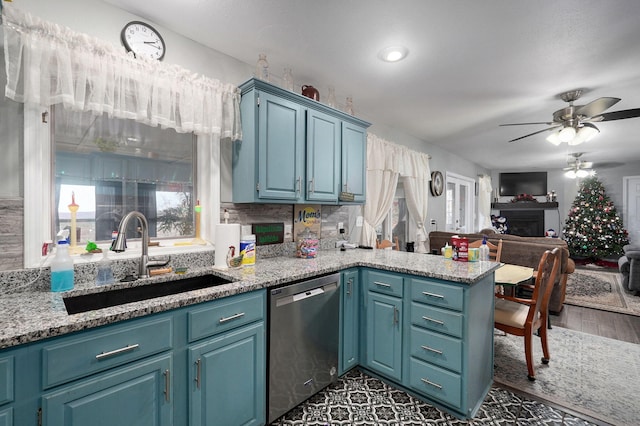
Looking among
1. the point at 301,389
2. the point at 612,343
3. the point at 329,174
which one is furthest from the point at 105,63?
the point at 612,343

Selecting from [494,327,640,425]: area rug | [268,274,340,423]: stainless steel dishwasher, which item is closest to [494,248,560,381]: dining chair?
[494,327,640,425]: area rug

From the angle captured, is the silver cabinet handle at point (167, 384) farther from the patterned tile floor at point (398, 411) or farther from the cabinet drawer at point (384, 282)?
the cabinet drawer at point (384, 282)

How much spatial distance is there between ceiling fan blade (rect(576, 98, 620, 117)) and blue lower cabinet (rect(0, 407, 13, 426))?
14.1 ft

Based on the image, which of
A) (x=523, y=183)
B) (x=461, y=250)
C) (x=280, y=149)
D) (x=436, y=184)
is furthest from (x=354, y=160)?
(x=523, y=183)

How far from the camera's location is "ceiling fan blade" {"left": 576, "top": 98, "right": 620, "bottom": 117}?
2.72 meters

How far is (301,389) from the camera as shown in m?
1.86

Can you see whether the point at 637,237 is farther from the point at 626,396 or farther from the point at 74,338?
the point at 74,338

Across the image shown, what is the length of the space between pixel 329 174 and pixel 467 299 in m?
1.45

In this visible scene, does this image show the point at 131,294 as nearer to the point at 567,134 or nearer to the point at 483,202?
the point at 567,134

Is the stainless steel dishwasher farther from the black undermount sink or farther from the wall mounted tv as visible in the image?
the wall mounted tv

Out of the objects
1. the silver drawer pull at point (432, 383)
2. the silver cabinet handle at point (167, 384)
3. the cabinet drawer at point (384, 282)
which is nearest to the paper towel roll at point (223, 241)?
the silver cabinet handle at point (167, 384)

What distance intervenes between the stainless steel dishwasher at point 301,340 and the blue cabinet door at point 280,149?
742mm

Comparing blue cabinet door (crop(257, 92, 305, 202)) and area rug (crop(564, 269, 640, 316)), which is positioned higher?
blue cabinet door (crop(257, 92, 305, 202))

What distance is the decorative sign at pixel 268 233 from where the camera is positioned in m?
2.44
